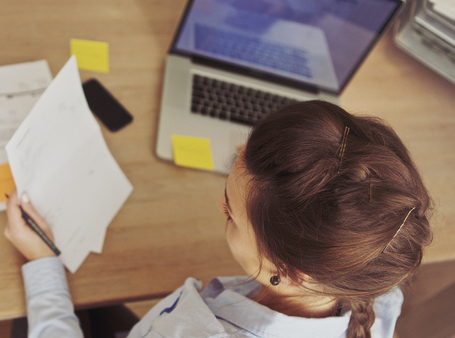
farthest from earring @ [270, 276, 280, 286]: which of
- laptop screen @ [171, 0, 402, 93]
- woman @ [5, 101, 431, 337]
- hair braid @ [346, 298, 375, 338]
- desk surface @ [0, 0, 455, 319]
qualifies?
laptop screen @ [171, 0, 402, 93]

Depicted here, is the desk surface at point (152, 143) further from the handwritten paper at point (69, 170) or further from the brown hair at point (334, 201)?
the brown hair at point (334, 201)

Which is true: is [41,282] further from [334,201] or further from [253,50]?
[253,50]

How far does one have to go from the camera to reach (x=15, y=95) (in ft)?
2.82

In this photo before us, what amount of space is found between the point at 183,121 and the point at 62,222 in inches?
13.5

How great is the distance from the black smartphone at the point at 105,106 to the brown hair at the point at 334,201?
17.2 inches

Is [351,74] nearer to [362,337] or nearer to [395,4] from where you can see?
[395,4]

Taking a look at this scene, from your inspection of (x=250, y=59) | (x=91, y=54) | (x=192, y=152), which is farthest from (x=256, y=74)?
(x=91, y=54)

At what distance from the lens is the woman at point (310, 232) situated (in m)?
0.49

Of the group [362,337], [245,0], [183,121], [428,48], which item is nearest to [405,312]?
[428,48]

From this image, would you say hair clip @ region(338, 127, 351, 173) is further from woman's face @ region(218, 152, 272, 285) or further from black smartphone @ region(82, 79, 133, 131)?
black smartphone @ region(82, 79, 133, 131)

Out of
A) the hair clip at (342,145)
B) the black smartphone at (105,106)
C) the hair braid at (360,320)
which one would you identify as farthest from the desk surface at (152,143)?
the hair clip at (342,145)

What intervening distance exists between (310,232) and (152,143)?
0.52 metres

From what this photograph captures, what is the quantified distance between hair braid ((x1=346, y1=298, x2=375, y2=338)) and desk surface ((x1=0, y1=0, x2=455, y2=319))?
0.27m

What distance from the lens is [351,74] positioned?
109 centimetres
